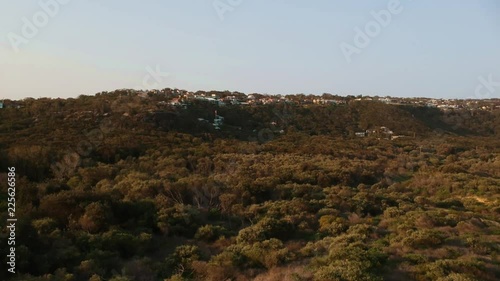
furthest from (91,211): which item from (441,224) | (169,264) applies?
(441,224)

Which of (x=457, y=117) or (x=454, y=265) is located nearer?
(x=454, y=265)

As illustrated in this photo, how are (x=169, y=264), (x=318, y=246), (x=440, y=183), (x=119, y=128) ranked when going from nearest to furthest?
(x=169, y=264) < (x=318, y=246) < (x=440, y=183) < (x=119, y=128)

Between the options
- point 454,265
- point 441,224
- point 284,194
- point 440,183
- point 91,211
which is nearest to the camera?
point 454,265

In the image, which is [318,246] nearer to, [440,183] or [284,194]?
[284,194]

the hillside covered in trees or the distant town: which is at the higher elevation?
the distant town

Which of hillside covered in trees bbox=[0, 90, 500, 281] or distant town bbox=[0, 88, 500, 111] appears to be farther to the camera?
distant town bbox=[0, 88, 500, 111]

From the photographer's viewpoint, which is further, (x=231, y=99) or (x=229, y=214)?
(x=231, y=99)

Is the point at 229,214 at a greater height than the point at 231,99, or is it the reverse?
the point at 231,99

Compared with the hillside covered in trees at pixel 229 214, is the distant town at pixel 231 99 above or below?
above
